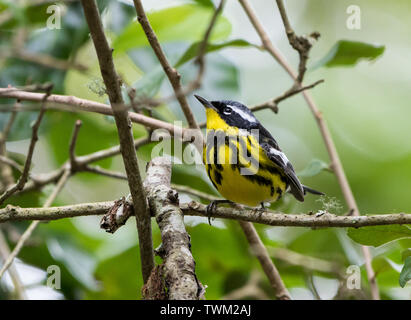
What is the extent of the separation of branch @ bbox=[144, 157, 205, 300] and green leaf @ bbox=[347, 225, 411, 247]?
59cm

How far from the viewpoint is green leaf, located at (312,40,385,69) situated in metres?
3.09

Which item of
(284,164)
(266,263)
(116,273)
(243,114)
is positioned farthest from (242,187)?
(116,273)

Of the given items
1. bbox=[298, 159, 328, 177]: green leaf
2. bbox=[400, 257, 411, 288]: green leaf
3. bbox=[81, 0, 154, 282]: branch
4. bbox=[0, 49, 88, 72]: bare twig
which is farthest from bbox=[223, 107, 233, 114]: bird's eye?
bbox=[400, 257, 411, 288]: green leaf

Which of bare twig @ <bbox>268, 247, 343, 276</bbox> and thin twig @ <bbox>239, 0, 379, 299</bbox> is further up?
thin twig @ <bbox>239, 0, 379, 299</bbox>

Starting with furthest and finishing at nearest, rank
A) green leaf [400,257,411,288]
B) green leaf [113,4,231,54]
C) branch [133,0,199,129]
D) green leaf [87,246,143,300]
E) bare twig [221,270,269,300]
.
→ green leaf [113,4,231,54], green leaf [87,246,143,300], bare twig [221,270,269,300], branch [133,0,199,129], green leaf [400,257,411,288]

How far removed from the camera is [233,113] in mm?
3094

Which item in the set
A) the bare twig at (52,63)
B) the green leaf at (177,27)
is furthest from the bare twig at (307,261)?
the bare twig at (52,63)

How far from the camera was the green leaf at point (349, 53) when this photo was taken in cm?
309

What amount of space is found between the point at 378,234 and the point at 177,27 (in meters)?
2.08

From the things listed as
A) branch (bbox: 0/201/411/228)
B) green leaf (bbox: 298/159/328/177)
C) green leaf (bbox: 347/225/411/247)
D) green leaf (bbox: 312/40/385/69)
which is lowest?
green leaf (bbox: 347/225/411/247)

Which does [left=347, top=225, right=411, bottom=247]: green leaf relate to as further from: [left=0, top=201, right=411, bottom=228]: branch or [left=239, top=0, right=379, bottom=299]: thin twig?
[left=239, top=0, right=379, bottom=299]: thin twig

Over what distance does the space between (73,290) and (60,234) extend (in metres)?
0.35

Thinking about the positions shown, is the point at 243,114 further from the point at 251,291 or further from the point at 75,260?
the point at 75,260

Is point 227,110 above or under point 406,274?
above
